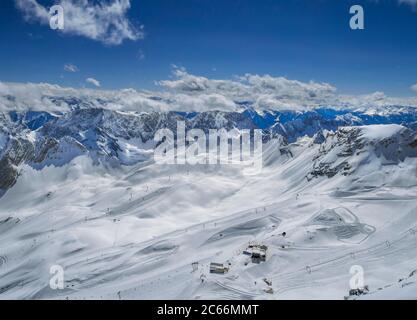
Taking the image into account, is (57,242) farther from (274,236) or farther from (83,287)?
(274,236)

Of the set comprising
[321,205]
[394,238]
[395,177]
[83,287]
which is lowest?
[83,287]

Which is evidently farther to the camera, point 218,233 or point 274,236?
Result: point 218,233

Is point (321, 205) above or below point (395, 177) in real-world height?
below
